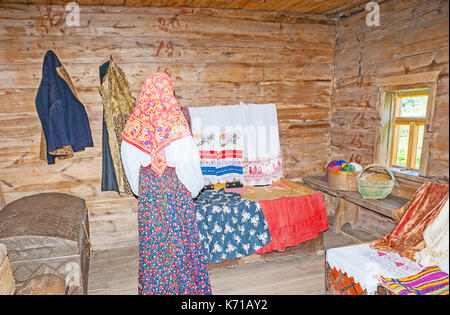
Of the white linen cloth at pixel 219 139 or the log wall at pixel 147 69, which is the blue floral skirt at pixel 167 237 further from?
the log wall at pixel 147 69

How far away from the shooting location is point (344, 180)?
305 cm

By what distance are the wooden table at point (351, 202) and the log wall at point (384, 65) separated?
0.19m

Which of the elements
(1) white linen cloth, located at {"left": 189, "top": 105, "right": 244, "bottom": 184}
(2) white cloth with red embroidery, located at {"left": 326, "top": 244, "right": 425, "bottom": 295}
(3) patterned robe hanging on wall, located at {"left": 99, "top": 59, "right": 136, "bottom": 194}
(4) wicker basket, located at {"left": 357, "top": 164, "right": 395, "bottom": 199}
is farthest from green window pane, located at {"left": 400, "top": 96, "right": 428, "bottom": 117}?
(3) patterned robe hanging on wall, located at {"left": 99, "top": 59, "right": 136, "bottom": 194}

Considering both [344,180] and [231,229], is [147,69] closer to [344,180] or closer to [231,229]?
[231,229]

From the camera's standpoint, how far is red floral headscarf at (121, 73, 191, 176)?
1.98 metres

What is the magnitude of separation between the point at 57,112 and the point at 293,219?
2620 millimetres

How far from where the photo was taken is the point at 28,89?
10.4ft

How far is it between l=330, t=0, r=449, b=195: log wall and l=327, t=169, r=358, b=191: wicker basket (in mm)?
523

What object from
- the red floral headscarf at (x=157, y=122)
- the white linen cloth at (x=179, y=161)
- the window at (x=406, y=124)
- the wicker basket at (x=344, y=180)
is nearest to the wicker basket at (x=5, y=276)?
the white linen cloth at (x=179, y=161)

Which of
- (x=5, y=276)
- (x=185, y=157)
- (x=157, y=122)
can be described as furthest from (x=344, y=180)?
(x=5, y=276)

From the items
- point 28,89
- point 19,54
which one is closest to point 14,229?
point 28,89

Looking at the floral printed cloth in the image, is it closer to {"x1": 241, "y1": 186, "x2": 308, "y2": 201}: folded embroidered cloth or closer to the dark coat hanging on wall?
{"x1": 241, "y1": 186, "x2": 308, "y2": 201}: folded embroidered cloth

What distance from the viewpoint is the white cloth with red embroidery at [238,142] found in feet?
11.5
